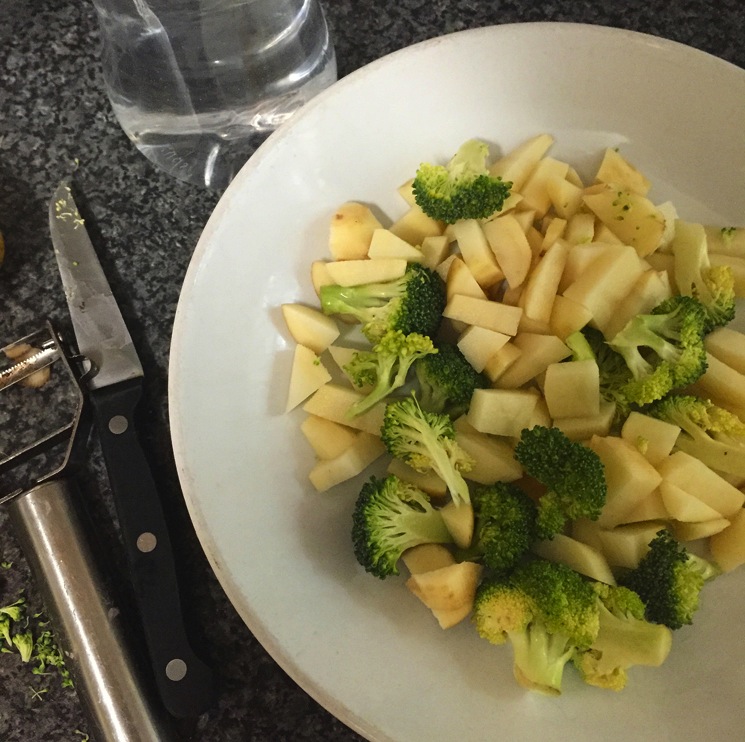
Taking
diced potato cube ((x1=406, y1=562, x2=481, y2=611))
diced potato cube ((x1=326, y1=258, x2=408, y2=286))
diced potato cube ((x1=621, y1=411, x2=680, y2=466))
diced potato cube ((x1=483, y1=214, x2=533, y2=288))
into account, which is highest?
diced potato cube ((x1=483, y1=214, x2=533, y2=288))

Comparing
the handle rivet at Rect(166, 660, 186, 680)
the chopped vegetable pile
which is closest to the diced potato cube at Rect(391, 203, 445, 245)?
the chopped vegetable pile

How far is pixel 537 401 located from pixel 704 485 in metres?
0.23

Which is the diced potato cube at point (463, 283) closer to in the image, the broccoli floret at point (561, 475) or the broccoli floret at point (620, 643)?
the broccoli floret at point (561, 475)

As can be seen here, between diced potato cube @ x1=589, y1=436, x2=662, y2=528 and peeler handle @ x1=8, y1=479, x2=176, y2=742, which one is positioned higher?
diced potato cube @ x1=589, y1=436, x2=662, y2=528

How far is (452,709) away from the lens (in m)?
0.79

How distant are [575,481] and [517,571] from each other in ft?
0.47

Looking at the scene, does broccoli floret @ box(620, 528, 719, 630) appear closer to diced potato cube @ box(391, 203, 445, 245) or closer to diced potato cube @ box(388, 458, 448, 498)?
diced potato cube @ box(388, 458, 448, 498)

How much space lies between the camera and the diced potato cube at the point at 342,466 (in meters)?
0.89

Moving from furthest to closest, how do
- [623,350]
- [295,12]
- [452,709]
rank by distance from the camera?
[295,12], [623,350], [452,709]

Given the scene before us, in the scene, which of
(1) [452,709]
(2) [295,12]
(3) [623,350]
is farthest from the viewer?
(2) [295,12]

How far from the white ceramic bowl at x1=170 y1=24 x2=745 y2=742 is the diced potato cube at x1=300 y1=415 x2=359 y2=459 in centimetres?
2

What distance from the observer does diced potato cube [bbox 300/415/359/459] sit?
911 mm

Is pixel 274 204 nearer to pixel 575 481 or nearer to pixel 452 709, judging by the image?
pixel 575 481

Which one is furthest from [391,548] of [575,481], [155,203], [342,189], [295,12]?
[295,12]
